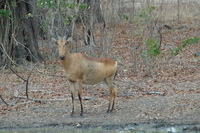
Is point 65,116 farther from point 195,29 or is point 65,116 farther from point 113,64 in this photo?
point 195,29

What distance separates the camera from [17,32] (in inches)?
672

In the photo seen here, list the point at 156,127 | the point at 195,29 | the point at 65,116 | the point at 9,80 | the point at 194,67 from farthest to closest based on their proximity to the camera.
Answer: the point at 195,29, the point at 194,67, the point at 9,80, the point at 65,116, the point at 156,127

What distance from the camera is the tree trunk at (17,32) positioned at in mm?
16703

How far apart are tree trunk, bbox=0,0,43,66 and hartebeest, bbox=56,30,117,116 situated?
7012 millimetres

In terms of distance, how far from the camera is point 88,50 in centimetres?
2016

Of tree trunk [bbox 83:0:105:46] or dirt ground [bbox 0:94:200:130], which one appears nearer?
dirt ground [bbox 0:94:200:130]

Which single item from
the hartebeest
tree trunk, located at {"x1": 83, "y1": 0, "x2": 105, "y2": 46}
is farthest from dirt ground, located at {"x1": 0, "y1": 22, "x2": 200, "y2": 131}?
tree trunk, located at {"x1": 83, "y1": 0, "x2": 105, "y2": 46}

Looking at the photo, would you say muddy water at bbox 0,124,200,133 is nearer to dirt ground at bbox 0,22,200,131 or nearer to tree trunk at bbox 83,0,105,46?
dirt ground at bbox 0,22,200,131

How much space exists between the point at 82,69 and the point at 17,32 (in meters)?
8.68

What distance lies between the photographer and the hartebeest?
9.19 m

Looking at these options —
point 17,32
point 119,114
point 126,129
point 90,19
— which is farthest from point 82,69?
point 90,19

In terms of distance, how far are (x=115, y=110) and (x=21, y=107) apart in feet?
9.73

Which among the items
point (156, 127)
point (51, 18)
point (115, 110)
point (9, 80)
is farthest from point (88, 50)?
point (156, 127)

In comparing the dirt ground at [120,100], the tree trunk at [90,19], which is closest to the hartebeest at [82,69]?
the dirt ground at [120,100]
